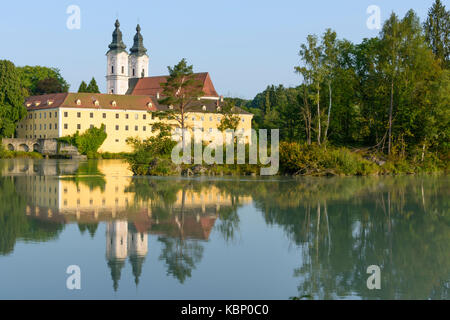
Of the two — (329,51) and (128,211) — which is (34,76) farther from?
(128,211)

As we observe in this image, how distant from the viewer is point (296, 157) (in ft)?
119

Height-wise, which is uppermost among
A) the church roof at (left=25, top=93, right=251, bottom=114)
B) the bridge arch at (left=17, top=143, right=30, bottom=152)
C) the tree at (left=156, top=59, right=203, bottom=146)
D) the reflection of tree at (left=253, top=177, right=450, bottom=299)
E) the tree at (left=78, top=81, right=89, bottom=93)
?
the tree at (left=78, top=81, right=89, bottom=93)

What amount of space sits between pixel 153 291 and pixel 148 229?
5.76 m

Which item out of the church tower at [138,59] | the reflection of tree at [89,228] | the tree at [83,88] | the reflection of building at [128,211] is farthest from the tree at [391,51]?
the church tower at [138,59]

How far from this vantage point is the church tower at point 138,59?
119 m

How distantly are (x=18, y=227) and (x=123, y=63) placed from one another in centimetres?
10471

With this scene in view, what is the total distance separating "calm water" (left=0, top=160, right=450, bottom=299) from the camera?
31.2 feet

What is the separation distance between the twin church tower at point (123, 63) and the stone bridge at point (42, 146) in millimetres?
38113

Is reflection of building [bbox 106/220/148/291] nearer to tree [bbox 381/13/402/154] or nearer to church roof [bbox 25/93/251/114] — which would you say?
tree [bbox 381/13/402/154]

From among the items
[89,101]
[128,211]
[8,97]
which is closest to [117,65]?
[89,101]

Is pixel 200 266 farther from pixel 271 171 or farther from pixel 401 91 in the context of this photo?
pixel 401 91

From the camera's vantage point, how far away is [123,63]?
116m

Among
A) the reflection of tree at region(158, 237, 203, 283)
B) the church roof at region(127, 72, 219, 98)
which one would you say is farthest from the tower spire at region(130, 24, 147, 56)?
the reflection of tree at region(158, 237, 203, 283)

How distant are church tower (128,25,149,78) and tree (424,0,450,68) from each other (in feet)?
238
